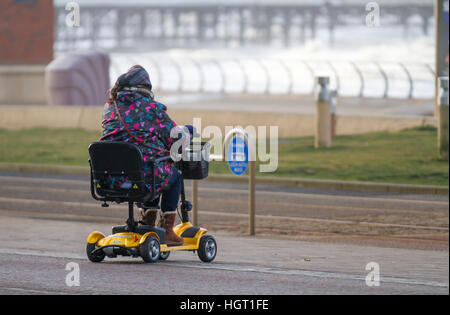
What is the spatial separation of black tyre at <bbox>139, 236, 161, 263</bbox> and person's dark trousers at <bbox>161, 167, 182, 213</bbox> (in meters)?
0.35

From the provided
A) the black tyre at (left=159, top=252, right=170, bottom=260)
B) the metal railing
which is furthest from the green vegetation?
the black tyre at (left=159, top=252, right=170, bottom=260)

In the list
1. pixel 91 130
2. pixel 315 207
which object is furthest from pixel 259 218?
pixel 91 130

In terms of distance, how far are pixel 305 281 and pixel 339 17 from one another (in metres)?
165

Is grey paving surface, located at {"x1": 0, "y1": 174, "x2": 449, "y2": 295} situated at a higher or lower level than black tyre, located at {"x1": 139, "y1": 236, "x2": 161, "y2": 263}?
lower

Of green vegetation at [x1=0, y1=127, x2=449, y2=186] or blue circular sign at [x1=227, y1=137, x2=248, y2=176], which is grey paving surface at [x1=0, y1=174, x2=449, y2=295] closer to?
blue circular sign at [x1=227, y1=137, x2=248, y2=176]

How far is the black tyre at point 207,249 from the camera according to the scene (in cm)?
907

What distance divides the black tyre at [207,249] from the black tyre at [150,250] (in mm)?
475

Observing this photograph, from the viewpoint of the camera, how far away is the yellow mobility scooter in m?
8.33

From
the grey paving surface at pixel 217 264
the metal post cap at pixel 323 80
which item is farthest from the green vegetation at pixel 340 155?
the grey paving surface at pixel 217 264

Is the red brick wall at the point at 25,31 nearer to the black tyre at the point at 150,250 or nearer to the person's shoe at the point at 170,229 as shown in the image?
the person's shoe at the point at 170,229

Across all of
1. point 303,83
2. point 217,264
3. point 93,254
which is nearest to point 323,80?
point 217,264

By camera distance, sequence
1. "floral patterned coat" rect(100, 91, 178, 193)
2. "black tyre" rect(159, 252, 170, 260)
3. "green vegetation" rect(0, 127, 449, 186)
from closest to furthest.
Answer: "floral patterned coat" rect(100, 91, 178, 193)
"black tyre" rect(159, 252, 170, 260)
"green vegetation" rect(0, 127, 449, 186)

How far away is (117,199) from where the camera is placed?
8.52 meters

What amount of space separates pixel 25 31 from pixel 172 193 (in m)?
25.4
